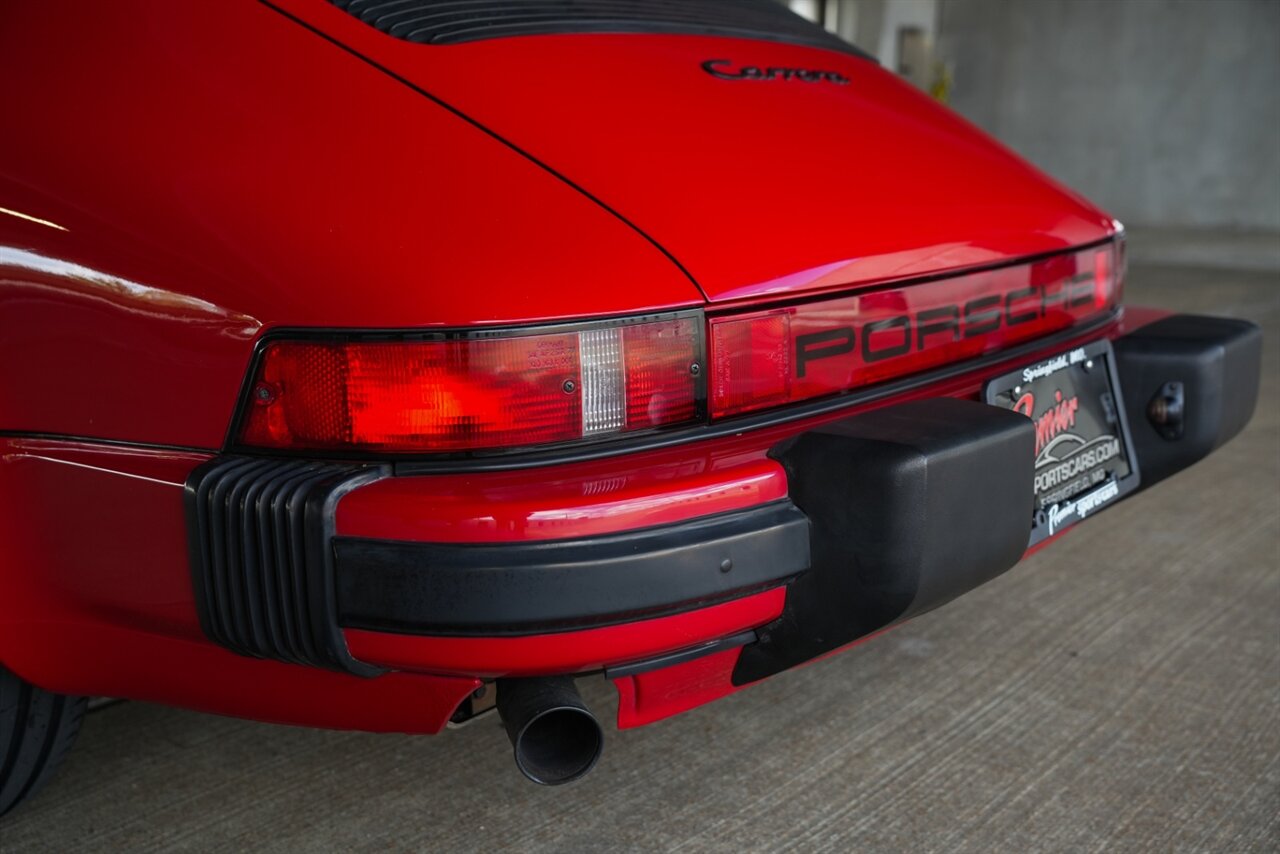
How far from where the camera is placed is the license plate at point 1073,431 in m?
2.04

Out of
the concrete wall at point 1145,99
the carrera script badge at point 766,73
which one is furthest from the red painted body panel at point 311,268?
the concrete wall at point 1145,99

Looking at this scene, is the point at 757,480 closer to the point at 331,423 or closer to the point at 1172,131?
the point at 331,423

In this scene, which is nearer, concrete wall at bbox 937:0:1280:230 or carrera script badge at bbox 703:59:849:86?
carrera script badge at bbox 703:59:849:86

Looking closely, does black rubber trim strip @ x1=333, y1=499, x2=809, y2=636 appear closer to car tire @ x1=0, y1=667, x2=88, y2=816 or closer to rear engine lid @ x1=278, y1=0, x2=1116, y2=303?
rear engine lid @ x1=278, y1=0, x2=1116, y2=303

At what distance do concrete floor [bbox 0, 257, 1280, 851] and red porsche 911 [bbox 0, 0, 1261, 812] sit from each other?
325 millimetres

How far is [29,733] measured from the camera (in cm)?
196

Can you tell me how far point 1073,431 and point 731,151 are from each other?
81 centimetres

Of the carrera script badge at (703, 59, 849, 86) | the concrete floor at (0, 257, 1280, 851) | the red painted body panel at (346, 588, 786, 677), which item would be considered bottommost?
the concrete floor at (0, 257, 1280, 851)

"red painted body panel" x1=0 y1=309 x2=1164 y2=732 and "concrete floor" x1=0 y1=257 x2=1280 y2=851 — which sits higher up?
"red painted body panel" x1=0 y1=309 x2=1164 y2=732

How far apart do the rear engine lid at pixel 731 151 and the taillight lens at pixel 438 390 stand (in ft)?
0.67

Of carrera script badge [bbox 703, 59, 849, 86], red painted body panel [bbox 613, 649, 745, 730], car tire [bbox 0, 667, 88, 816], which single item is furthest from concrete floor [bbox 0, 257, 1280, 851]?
carrera script badge [bbox 703, 59, 849, 86]

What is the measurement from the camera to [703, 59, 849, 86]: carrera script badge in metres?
2.10

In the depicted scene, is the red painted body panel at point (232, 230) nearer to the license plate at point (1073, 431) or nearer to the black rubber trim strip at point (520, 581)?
the black rubber trim strip at point (520, 581)

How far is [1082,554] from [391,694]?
2.18 m
